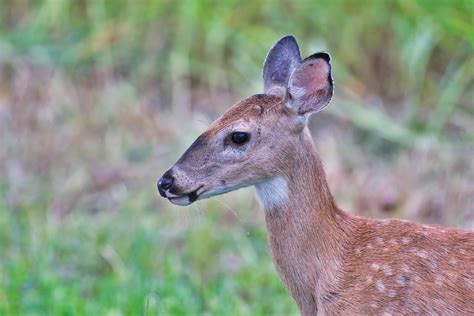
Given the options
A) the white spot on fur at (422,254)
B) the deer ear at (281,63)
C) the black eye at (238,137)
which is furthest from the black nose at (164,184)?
the white spot on fur at (422,254)

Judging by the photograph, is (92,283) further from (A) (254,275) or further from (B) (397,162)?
(B) (397,162)

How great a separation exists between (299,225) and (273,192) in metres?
0.16

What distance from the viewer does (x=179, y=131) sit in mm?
8781

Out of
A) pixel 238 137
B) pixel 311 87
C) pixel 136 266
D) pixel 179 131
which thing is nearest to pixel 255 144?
pixel 238 137

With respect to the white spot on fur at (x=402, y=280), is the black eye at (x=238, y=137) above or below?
above

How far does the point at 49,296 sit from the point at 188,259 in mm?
1080

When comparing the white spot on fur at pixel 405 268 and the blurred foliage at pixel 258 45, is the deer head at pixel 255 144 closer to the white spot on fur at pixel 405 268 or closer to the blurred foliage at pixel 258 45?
the white spot on fur at pixel 405 268

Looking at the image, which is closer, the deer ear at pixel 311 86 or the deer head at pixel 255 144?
the deer head at pixel 255 144

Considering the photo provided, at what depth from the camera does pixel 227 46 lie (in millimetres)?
9469

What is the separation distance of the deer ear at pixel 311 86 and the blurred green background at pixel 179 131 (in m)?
1.61

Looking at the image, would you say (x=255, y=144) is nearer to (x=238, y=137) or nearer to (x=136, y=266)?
(x=238, y=137)

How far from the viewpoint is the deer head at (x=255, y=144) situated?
14.6 ft

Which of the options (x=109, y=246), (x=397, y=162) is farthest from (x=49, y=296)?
(x=397, y=162)

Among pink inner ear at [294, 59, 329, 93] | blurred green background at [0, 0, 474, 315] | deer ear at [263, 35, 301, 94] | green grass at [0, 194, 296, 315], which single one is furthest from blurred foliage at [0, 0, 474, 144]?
pink inner ear at [294, 59, 329, 93]
